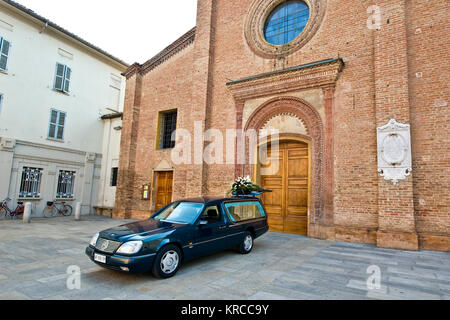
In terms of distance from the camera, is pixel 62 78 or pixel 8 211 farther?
pixel 62 78

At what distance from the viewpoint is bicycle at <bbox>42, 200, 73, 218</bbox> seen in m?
14.1

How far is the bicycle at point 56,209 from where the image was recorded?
1411 cm

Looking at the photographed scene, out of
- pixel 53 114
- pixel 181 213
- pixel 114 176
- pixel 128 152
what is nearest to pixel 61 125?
pixel 53 114

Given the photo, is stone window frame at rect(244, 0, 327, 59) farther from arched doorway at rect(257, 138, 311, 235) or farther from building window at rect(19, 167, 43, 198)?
building window at rect(19, 167, 43, 198)

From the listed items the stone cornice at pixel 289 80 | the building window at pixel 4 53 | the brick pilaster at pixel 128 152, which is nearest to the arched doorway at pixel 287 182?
the stone cornice at pixel 289 80

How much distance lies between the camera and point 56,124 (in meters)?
14.9

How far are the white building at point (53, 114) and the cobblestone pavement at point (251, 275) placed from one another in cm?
786

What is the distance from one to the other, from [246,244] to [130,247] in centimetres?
316

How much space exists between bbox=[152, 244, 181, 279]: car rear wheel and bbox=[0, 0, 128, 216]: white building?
12350mm

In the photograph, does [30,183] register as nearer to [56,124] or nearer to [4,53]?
[56,124]

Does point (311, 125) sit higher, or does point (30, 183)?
point (311, 125)

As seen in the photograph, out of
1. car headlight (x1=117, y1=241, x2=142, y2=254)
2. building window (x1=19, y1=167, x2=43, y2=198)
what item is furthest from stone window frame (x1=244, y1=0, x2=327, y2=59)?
building window (x1=19, y1=167, x2=43, y2=198)

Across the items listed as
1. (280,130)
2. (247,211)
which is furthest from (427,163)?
(247,211)

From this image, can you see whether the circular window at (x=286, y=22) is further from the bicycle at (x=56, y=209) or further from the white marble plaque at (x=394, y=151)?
the bicycle at (x=56, y=209)
